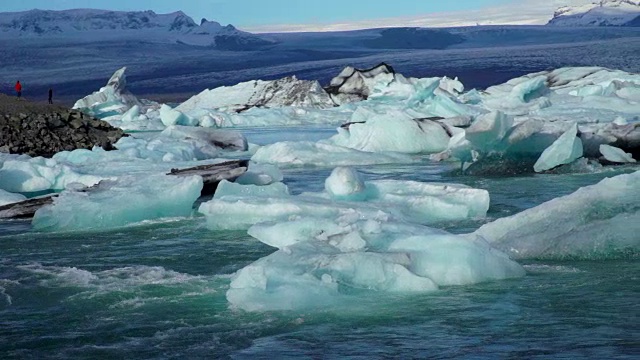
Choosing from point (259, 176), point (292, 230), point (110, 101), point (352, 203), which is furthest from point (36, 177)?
point (110, 101)

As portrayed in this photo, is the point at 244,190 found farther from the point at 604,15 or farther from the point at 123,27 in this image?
the point at 604,15

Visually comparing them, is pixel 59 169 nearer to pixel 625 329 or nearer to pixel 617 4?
pixel 625 329

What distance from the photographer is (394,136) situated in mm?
15398

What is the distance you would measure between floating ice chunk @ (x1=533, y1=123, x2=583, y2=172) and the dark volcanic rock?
7.59m

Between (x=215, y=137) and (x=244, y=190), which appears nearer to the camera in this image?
(x=244, y=190)

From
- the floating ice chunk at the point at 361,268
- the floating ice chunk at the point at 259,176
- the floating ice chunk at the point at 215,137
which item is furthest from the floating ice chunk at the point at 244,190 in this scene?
the floating ice chunk at the point at 215,137

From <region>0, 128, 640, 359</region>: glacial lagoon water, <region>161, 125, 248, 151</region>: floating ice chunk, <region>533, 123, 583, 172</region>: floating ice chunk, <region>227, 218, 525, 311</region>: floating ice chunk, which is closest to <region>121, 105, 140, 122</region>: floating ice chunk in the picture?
<region>161, 125, 248, 151</region>: floating ice chunk

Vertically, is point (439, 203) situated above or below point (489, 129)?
below

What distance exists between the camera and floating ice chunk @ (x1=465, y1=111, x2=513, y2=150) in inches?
420

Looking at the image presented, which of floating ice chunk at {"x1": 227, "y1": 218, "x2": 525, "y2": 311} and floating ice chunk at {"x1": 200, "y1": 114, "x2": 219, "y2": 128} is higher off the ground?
floating ice chunk at {"x1": 227, "y1": 218, "x2": 525, "y2": 311}

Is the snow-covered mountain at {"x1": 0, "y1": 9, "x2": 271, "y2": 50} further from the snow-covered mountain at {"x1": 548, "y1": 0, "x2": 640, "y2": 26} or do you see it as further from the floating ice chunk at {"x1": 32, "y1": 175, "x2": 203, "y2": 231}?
the floating ice chunk at {"x1": 32, "y1": 175, "x2": 203, "y2": 231}

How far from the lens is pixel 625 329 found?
13.8 feet

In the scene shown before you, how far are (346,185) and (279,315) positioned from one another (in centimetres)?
369

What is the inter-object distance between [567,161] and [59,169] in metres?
5.69
